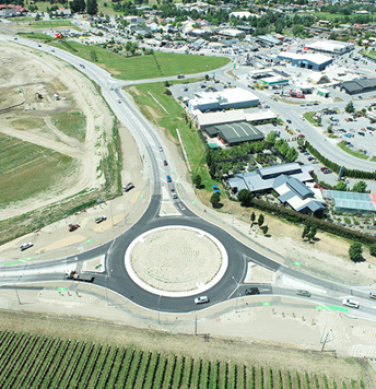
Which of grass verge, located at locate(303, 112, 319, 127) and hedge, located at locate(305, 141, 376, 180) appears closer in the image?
hedge, located at locate(305, 141, 376, 180)

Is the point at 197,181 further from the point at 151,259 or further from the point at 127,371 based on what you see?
the point at 127,371

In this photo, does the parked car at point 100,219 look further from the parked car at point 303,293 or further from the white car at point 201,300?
the parked car at point 303,293

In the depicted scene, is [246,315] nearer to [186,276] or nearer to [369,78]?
[186,276]

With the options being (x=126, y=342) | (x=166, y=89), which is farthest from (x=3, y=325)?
(x=166, y=89)

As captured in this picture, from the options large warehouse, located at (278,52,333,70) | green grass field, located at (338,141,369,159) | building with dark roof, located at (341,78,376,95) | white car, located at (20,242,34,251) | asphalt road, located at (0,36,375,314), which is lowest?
asphalt road, located at (0,36,375,314)

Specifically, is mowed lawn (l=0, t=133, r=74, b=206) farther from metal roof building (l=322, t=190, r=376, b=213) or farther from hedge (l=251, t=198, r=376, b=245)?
metal roof building (l=322, t=190, r=376, b=213)

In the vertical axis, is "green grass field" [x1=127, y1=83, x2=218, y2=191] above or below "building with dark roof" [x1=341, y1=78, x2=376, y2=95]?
A: below

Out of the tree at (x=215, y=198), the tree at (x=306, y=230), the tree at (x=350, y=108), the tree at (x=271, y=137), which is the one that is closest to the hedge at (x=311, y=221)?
the tree at (x=306, y=230)

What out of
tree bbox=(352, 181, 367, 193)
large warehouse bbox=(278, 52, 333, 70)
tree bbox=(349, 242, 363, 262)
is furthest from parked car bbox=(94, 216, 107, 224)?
large warehouse bbox=(278, 52, 333, 70)
